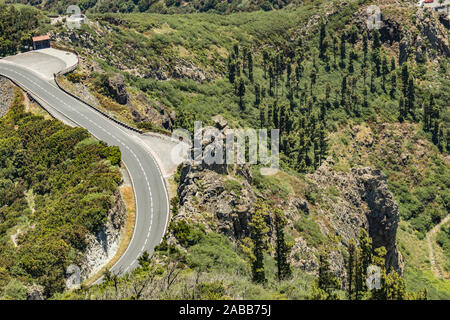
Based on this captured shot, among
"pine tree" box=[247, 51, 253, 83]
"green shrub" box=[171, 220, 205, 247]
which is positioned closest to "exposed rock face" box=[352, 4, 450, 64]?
"pine tree" box=[247, 51, 253, 83]

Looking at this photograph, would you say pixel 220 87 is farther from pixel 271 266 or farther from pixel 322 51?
pixel 271 266

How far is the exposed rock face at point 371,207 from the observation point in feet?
273

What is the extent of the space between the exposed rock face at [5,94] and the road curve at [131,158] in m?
1.56

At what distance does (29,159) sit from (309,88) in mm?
97987

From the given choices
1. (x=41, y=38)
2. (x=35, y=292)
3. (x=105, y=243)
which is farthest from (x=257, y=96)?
(x=35, y=292)

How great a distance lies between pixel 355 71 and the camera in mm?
157625

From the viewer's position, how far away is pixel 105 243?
55.3 meters

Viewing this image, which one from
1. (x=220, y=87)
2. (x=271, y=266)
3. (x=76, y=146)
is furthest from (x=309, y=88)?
(x=271, y=266)

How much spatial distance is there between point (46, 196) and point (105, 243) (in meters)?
16.7

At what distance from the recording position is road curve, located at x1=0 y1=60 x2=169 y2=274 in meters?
56.0

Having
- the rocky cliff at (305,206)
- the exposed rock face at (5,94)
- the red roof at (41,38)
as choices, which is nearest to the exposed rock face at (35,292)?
the rocky cliff at (305,206)

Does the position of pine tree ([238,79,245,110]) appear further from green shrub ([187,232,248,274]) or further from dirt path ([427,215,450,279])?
green shrub ([187,232,248,274])

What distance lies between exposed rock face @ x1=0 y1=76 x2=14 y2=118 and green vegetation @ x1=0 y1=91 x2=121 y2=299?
12.2 ft

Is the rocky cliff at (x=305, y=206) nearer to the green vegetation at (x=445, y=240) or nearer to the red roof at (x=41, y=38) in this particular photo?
the green vegetation at (x=445, y=240)
